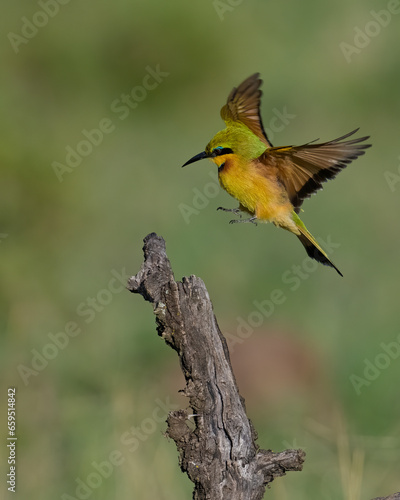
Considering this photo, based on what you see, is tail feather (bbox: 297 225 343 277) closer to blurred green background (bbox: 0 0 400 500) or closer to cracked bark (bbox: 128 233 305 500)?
blurred green background (bbox: 0 0 400 500)

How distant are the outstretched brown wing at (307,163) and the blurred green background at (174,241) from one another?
3.91 feet

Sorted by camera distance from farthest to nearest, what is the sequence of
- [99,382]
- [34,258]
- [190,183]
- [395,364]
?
[190,183] → [34,258] → [395,364] → [99,382]

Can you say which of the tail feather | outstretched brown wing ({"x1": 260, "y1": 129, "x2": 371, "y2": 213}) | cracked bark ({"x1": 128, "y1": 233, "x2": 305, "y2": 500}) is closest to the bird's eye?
outstretched brown wing ({"x1": 260, "y1": 129, "x2": 371, "y2": 213})

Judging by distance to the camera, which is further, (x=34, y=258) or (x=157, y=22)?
(x=157, y=22)

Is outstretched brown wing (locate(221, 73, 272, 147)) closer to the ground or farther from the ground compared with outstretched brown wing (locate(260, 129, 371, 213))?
farther from the ground

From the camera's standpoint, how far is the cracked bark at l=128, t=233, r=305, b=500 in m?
2.96

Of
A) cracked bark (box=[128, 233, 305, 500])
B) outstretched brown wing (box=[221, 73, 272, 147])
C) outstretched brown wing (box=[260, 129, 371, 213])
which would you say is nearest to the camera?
cracked bark (box=[128, 233, 305, 500])

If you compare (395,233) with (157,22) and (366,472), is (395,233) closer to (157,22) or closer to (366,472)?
(366,472)

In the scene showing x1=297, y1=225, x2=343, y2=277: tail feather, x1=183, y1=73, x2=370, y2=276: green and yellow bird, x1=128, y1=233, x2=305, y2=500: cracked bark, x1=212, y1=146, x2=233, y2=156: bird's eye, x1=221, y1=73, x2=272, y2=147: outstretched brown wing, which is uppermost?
x1=221, y1=73, x2=272, y2=147: outstretched brown wing

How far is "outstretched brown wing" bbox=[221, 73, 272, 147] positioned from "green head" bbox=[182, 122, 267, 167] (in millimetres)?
358

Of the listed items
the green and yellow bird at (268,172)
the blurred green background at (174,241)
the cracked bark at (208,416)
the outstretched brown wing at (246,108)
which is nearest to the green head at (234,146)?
the green and yellow bird at (268,172)

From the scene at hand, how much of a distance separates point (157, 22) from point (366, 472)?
7995 millimetres

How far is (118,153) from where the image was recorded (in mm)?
9977

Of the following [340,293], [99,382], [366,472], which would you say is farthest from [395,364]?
[99,382]
